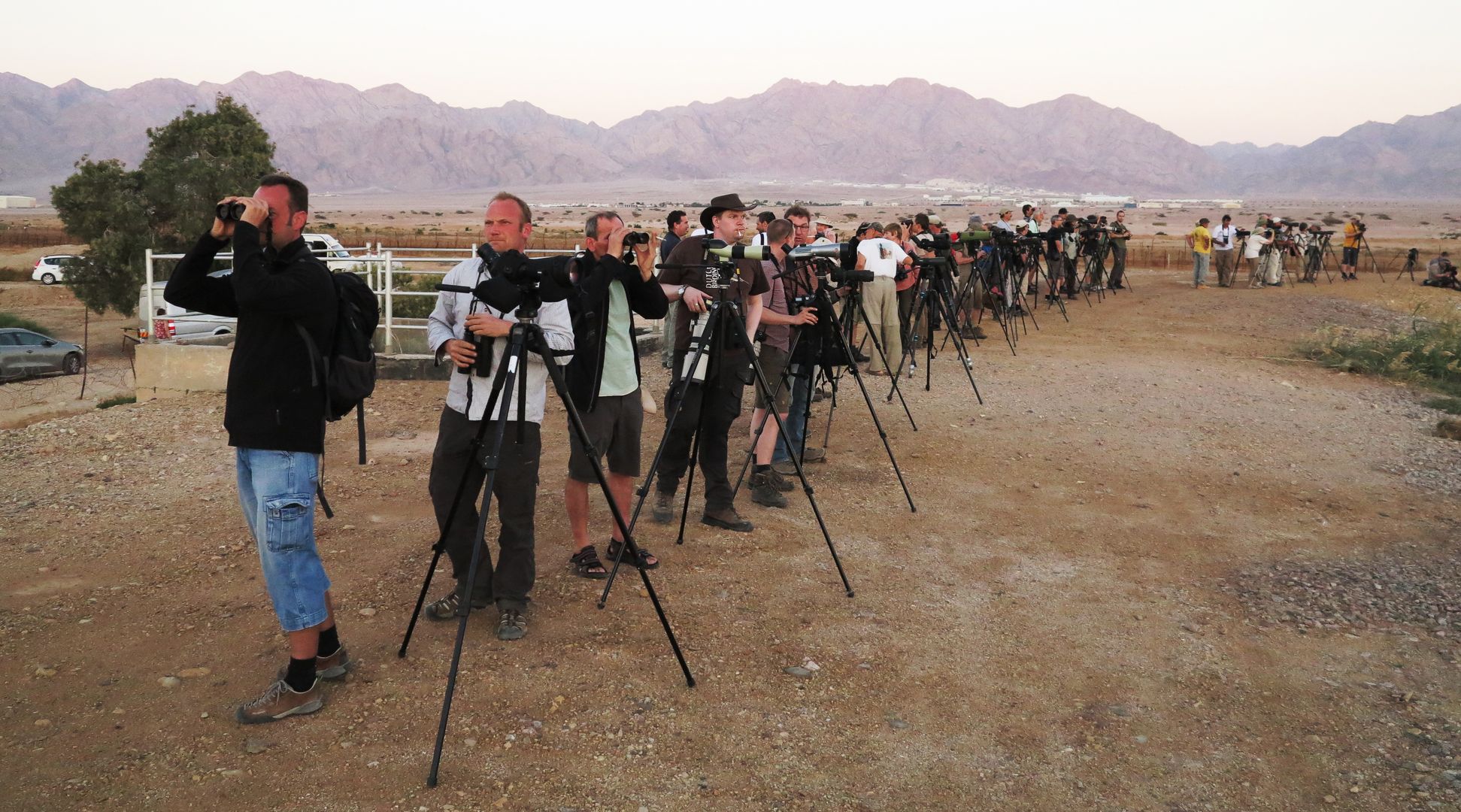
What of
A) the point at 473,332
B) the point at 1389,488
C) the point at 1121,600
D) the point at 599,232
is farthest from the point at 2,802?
the point at 1389,488

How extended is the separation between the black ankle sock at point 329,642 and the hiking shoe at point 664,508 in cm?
226

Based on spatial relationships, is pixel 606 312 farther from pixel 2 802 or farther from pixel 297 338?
pixel 2 802

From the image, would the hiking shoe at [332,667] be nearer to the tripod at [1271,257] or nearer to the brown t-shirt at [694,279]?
the brown t-shirt at [694,279]

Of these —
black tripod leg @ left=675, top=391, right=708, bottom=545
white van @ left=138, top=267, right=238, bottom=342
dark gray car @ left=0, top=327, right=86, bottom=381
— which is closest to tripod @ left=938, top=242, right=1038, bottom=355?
black tripod leg @ left=675, top=391, right=708, bottom=545

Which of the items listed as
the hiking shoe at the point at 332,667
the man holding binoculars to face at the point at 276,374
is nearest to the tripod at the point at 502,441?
the hiking shoe at the point at 332,667

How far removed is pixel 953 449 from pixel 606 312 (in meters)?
4.12

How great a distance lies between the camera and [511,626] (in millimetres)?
4383

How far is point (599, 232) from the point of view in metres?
4.66

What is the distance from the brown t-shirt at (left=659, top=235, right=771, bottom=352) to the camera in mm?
5586

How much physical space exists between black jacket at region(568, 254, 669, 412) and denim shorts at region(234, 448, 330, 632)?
3.82ft

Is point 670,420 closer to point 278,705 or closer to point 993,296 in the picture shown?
point 278,705

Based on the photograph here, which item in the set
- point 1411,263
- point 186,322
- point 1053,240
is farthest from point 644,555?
point 1411,263

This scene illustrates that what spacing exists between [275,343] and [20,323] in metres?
26.7

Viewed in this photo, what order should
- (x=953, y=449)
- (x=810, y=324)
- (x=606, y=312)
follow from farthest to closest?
(x=953, y=449) < (x=810, y=324) < (x=606, y=312)
